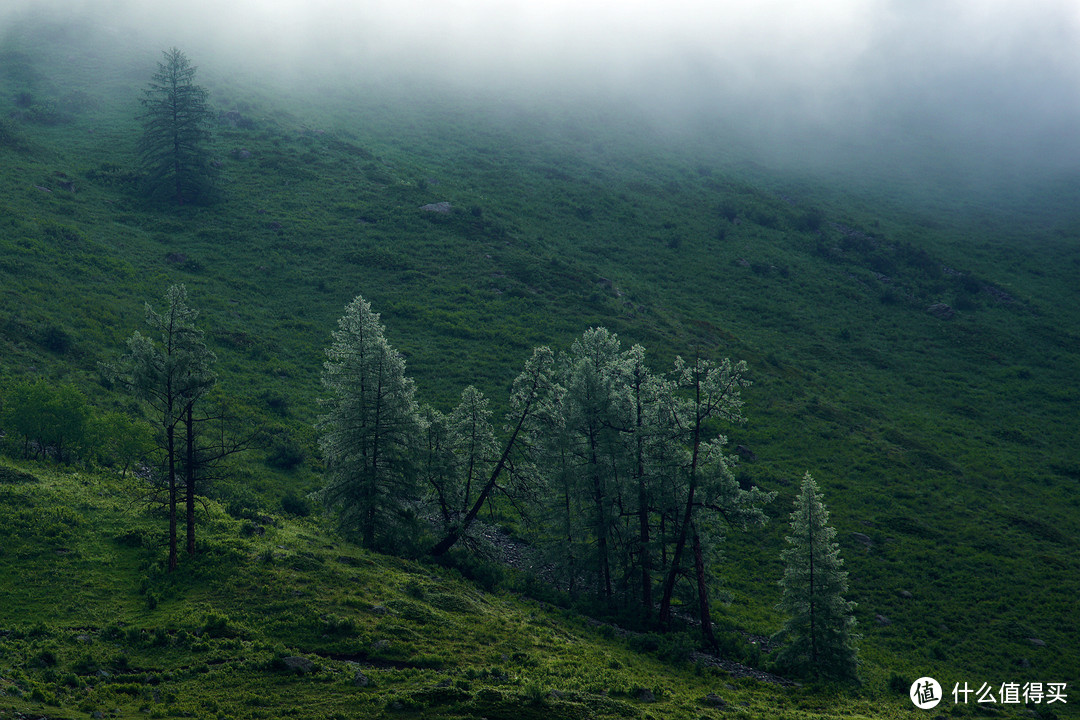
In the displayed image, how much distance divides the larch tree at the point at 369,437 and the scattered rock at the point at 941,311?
77.4m

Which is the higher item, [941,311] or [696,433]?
[941,311]

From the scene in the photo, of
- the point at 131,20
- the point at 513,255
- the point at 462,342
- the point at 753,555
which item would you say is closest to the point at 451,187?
the point at 513,255

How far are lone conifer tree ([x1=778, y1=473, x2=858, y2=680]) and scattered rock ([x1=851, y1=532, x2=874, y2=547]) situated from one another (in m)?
16.7

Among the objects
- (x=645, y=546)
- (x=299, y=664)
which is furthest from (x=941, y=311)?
(x=299, y=664)

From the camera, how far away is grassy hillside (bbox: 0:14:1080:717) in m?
25.6

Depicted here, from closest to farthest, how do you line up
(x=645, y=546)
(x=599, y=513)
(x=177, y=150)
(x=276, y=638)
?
(x=276, y=638) → (x=645, y=546) → (x=599, y=513) → (x=177, y=150)

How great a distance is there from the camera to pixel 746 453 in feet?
182

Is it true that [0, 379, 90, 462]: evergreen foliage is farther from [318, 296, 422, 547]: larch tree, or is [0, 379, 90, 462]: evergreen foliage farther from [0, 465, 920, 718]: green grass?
Answer: [318, 296, 422, 547]: larch tree

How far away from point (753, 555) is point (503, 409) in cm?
2162

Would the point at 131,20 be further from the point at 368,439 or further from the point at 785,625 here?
the point at 785,625

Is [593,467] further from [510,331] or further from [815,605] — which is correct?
[510,331]

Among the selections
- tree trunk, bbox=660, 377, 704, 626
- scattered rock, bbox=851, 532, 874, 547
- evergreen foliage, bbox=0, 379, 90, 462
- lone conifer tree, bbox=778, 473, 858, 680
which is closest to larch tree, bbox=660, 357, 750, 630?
tree trunk, bbox=660, 377, 704, 626

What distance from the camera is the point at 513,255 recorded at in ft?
274

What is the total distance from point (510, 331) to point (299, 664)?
49.5 metres
